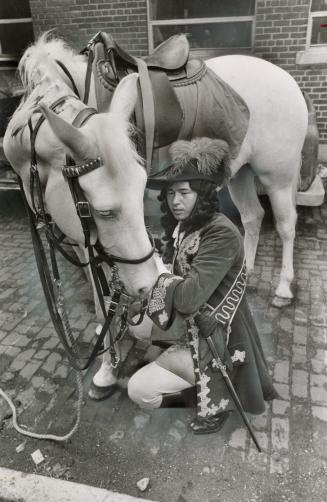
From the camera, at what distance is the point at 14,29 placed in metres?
8.28

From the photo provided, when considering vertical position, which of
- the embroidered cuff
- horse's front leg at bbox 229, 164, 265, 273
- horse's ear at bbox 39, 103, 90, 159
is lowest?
horse's front leg at bbox 229, 164, 265, 273

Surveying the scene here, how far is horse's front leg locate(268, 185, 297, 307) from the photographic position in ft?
12.9

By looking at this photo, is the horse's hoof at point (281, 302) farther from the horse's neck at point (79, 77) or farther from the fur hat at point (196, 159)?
the horse's neck at point (79, 77)

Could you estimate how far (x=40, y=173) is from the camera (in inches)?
84.3

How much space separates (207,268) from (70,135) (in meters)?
0.97

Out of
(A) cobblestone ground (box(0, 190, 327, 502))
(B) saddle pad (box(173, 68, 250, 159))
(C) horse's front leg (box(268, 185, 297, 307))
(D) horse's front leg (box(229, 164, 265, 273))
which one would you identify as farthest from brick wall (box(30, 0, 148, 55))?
(A) cobblestone ground (box(0, 190, 327, 502))

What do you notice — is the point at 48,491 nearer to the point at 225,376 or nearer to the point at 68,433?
the point at 68,433

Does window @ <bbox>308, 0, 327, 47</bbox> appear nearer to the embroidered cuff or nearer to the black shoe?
the embroidered cuff

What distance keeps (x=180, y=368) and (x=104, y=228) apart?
1.00 m

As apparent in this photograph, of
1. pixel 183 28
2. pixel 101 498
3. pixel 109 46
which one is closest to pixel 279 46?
pixel 183 28

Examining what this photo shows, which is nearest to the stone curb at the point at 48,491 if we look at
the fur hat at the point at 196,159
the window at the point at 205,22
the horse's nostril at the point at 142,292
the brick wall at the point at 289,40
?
the horse's nostril at the point at 142,292

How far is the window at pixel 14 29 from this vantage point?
8.12 m

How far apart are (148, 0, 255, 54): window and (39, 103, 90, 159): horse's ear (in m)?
5.60

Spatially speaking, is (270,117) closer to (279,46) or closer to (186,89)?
(186,89)
